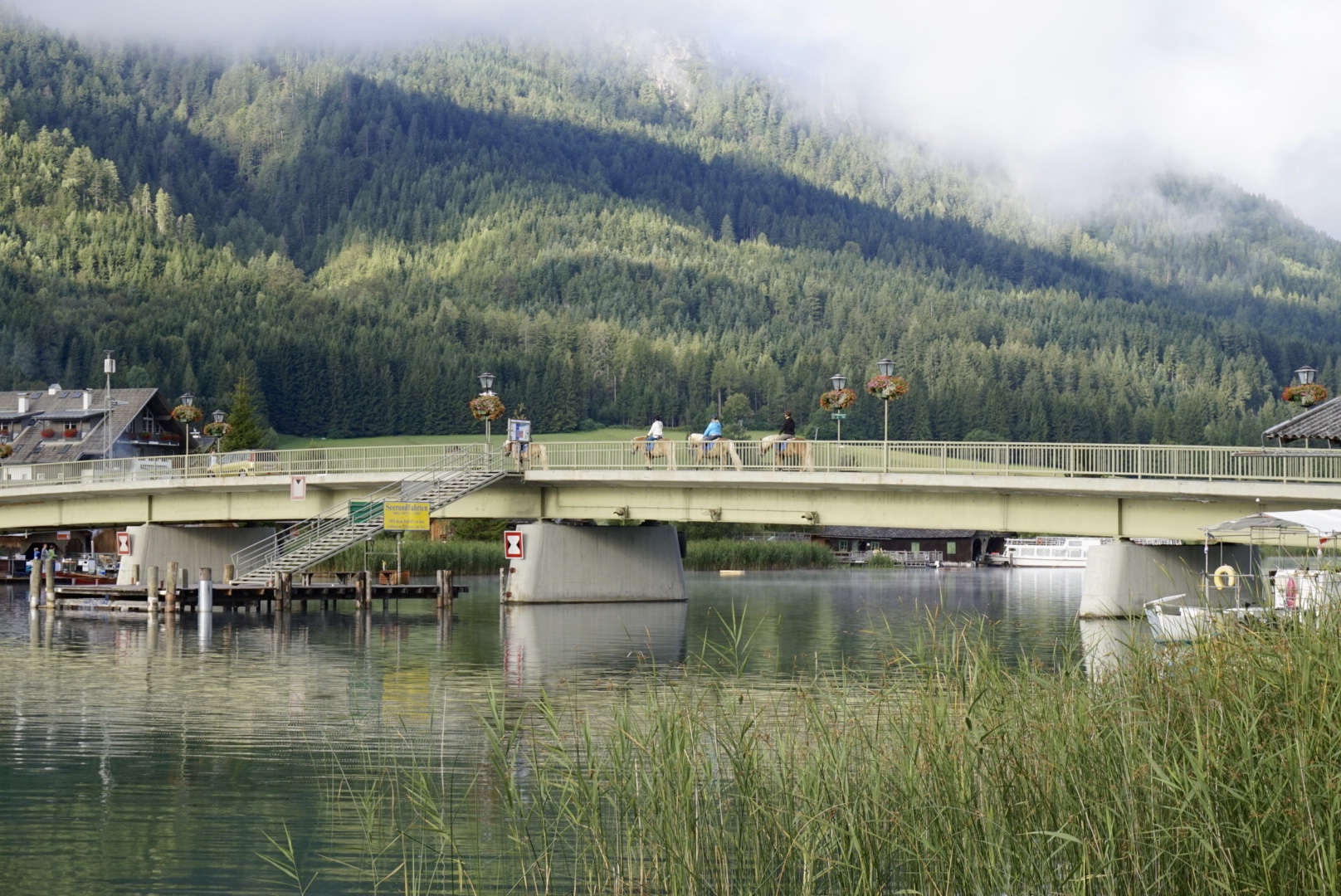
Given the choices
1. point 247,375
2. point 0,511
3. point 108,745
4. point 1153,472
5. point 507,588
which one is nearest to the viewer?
point 108,745

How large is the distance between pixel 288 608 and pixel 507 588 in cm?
774

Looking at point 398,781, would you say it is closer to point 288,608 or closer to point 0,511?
point 288,608

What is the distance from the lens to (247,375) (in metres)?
159

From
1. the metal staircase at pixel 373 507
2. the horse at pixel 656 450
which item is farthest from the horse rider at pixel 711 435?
the metal staircase at pixel 373 507

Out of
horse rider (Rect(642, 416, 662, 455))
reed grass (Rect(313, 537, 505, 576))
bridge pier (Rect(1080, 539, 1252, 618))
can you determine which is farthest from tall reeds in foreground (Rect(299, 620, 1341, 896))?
reed grass (Rect(313, 537, 505, 576))

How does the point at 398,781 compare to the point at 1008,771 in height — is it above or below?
below

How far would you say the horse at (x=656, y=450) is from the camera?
51.4m

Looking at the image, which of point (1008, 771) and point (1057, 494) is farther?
point (1057, 494)

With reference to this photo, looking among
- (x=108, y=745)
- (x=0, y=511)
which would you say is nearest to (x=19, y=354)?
(x=0, y=511)

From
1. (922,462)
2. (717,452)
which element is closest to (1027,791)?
(922,462)

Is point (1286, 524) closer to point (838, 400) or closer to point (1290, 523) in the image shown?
point (1290, 523)

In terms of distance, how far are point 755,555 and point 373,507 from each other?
49.9 metres

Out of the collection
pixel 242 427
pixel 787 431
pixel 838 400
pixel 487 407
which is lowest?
pixel 787 431

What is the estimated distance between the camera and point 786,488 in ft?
165
